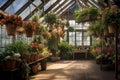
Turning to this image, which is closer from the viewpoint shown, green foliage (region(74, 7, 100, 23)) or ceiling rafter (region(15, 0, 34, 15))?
green foliage (region(74, 7, 100, 23))

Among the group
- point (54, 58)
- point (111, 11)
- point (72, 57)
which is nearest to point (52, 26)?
point (54, 58)

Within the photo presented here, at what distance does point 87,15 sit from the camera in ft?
32.4

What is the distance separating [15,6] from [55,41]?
5.23m

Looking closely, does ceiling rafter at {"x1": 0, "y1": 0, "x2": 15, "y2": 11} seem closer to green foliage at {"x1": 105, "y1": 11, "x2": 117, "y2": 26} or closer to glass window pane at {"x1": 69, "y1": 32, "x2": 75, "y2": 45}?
green foliage at {"x1": 105, "y1": 11, "x2": 117, "y2": 26}

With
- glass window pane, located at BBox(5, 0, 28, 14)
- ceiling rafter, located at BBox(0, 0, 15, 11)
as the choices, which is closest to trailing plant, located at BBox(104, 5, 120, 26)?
ceiling rafter, located at BBox(0, 0, 15, 11)

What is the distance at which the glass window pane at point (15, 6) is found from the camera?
933 cm

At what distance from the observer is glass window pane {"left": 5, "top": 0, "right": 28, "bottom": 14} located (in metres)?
9.33

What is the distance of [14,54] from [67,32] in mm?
11232

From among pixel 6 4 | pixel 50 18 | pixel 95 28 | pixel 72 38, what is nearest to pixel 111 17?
pixel 95 28

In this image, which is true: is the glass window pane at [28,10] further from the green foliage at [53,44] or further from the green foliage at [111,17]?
the green foliage at [111,17]

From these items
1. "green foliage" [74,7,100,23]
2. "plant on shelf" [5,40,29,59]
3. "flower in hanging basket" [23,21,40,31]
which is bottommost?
"plant on shelf" [5,40,29,59]

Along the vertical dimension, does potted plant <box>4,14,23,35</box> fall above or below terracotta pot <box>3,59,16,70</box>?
above

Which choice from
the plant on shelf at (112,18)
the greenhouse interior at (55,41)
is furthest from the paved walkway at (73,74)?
the plant on shelf at (112,18)

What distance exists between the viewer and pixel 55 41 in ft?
47.9
